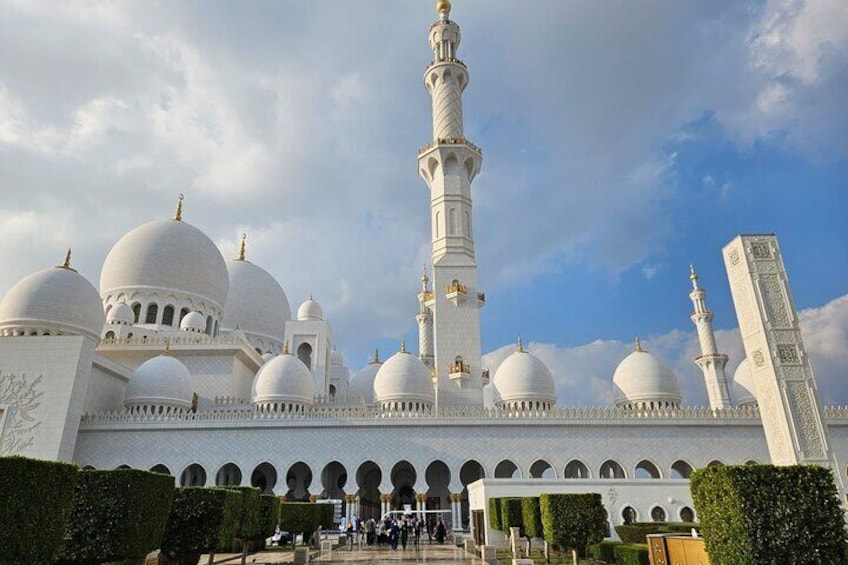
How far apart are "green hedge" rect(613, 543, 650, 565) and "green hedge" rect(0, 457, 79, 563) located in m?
8.70

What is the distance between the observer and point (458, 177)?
26156 millimetres

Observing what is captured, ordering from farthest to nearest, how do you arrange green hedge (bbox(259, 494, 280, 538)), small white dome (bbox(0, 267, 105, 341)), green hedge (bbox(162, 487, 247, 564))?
small white dome (bbox(0, 267, 105, 341)) < green hedge (bbox(259, 494, 280, 538)) < green hedge (bbox(162, 487, 247, 564))

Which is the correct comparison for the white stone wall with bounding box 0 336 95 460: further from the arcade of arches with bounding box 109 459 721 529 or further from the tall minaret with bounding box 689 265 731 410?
the tall minaret with bounding box 689 265 731 410

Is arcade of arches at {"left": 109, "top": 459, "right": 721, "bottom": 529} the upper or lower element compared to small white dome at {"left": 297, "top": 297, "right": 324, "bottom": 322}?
lower

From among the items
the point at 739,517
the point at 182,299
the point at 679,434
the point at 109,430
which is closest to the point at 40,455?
the point at 109,430

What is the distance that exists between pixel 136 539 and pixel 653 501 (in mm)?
15663

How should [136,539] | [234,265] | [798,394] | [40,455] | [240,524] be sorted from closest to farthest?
[136,539]
[240,524]
[798,394]
[40,455]
[234,265]

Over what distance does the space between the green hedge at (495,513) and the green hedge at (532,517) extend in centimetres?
183

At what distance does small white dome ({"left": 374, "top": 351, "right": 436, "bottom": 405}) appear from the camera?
22.4m

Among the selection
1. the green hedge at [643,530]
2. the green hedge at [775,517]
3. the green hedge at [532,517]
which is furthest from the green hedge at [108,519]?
the green hedge at [643,530]

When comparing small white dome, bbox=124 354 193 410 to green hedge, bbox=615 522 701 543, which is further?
small white dome, bbox=124 354 193 410

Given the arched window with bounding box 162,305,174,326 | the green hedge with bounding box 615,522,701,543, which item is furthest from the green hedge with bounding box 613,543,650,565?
the arched window with bounding box 162,305,174,326

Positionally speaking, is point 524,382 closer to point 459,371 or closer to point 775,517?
point 459,371

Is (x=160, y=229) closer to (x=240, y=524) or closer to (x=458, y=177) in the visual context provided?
(x=458, y=177)
